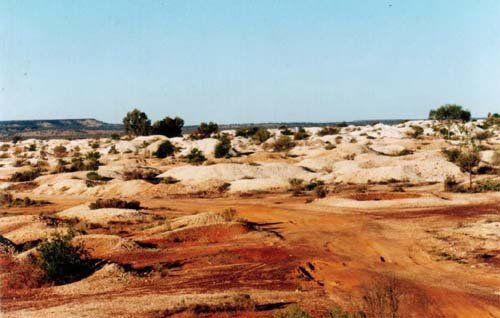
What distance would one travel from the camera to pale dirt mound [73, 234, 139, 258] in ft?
57.8

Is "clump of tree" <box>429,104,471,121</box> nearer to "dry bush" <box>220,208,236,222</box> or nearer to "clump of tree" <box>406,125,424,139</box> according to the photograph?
"clump of tree" <box>406,125,424,139</box>

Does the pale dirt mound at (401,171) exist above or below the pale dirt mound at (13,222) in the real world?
below

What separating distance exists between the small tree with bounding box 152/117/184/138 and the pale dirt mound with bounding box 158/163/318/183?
42.2 meters

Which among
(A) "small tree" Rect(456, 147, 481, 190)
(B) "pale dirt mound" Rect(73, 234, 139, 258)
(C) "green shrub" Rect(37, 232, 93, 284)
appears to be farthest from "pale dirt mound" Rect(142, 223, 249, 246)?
(A) "small tree" Rect(456, 147, 481, 190)

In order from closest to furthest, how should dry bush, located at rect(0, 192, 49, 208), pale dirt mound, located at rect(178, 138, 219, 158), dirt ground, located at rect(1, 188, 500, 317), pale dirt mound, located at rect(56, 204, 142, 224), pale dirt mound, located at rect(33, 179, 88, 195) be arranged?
1. dirt ground, located at rect(1, 188, 500, 317)
2. pale dirt mound, located at rect(56, 204, 142, 224)
3. dry bush, located at rect(0, 192, 49, 208)
4. pale dirt mound, located at rect(33, 179, 88, 195)
5. pale dirt mound, located at rect(178, 138, 219, 158)

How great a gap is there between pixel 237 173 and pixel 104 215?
16.5m

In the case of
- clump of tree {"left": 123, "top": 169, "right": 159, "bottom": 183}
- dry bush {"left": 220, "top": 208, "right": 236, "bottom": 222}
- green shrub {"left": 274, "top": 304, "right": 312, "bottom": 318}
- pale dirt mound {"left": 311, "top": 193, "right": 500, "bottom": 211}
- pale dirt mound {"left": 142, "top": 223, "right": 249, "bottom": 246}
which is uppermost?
green shrub {"left": 274, "top": 304, "right": 312, "bottom": 318}

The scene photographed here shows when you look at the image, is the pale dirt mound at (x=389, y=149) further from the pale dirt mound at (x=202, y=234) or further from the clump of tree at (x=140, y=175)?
the pale dirt mound at (x=202, y=234)

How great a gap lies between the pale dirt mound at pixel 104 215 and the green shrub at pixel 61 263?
29.6 ft

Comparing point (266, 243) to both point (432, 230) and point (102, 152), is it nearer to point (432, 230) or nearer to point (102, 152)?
point (432, 230)

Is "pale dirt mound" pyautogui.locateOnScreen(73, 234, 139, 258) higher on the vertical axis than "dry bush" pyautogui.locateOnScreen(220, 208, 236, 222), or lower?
higher

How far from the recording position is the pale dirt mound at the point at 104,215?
79.6ft

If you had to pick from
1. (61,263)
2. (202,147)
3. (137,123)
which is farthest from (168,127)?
(61,263)

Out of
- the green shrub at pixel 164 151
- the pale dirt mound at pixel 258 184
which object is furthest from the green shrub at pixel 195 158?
the pale dirt mound at pixel 258 184
